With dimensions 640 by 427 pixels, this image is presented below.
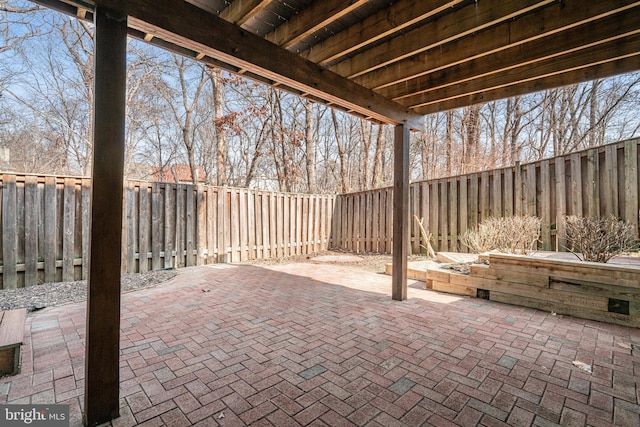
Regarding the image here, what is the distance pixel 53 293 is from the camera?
13.4 ft

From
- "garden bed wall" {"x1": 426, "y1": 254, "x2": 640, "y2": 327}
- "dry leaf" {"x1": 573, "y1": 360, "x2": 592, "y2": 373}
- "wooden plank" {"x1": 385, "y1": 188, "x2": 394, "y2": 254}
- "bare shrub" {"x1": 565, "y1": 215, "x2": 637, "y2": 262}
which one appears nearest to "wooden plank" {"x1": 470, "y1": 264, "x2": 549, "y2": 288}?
"garden bed wall" {"x1": 426, "y1": 254, "x2": 640, "y2": 327}

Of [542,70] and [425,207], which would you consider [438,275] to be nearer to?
[542,70]

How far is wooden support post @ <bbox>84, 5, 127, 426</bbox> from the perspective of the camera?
5.20ft

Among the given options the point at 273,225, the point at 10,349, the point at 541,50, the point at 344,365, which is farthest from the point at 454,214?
the point at 10,349

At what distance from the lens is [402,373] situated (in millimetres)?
2104

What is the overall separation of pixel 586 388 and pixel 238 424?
2.20m

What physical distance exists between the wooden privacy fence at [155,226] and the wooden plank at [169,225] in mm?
18

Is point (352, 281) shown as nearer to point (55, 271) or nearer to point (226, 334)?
point (226, 334)

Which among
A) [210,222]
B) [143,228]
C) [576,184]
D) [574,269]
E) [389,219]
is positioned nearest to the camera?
[574,269]

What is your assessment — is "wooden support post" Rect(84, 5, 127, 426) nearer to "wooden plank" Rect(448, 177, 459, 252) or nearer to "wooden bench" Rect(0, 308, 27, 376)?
"wooden bench" Rect(0, 308, 27, 376)

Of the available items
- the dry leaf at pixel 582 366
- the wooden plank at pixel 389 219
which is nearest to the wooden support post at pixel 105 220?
the dry leaf at pixel 582 366

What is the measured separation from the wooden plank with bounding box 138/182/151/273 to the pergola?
379 cm

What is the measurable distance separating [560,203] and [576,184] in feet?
1.28

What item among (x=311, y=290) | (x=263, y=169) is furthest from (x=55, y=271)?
(x=263, y=169)
